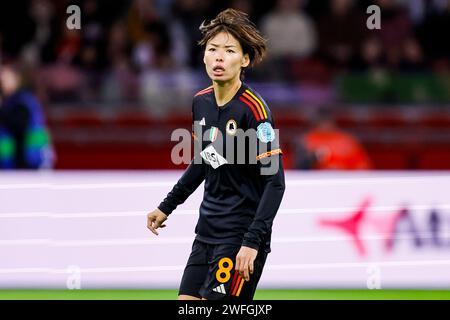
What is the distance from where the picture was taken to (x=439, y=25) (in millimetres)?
14164

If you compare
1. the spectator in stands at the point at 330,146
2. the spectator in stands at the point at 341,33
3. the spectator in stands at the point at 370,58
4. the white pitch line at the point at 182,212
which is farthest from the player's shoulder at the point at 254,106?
the spectator in stands at the point at 341,33

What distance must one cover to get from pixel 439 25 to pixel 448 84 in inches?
43.4

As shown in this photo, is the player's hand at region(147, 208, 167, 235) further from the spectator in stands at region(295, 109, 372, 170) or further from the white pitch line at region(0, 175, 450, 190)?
the spectator in stands at region(295, 109, 372, 170)

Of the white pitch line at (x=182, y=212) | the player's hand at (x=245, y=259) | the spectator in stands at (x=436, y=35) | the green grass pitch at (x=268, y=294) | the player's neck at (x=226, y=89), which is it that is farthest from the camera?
the spectator in stands at (x=436, y=35)

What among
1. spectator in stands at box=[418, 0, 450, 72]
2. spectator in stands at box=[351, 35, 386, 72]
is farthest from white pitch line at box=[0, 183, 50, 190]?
spectator in stands at box=[418, 0, 450, 72]

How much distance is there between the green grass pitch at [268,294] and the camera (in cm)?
860

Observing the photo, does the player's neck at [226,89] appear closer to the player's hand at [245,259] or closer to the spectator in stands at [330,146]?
the player's hand at [245,259]

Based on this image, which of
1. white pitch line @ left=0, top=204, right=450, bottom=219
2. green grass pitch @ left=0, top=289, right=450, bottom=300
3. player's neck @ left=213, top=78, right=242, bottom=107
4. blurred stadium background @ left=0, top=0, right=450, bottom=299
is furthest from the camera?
blurred stadium background @ left=0, top=0, right=450, bottom=299

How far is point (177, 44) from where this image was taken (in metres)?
14.1

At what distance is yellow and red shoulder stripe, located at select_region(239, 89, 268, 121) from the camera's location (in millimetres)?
5473

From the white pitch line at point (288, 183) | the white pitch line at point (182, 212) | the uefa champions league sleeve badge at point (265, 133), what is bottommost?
the white pitch line at point (182, 212)

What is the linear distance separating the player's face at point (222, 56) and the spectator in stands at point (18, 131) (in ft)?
20.0

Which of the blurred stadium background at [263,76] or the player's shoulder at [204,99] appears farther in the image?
the blurred stadium background at [263,76]

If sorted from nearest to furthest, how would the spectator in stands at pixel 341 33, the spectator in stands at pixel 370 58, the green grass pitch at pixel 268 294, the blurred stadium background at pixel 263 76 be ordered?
the green grass pitch at pixel 268 294, the blurred stadium background at pixel 263 76, the spectator in stands at pixel 370 58, the spectator in stands at pixel 341 33
